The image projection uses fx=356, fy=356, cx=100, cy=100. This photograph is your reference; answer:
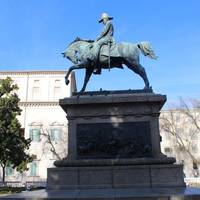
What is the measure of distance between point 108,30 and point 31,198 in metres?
8.46

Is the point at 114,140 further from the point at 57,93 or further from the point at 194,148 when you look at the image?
the point at 194,148

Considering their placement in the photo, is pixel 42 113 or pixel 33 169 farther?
pixel 42 113

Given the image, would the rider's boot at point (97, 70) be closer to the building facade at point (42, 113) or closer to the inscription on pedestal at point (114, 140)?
the inscription on pedestal at point (114, 140)

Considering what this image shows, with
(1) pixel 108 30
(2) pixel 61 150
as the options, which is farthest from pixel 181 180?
(2) pixel 61 150

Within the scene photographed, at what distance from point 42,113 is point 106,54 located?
49.2 meters

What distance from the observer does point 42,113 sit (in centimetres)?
6322

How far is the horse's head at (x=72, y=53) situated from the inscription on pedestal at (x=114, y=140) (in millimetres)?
3159

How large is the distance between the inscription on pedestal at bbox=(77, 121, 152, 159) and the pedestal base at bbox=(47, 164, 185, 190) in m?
0.69

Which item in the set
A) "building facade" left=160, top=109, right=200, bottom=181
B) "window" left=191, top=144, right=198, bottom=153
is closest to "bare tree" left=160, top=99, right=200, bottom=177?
"building facade" left=160, top=109, right=200, bottom=181

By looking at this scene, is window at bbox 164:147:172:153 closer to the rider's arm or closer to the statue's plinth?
the rider's arm

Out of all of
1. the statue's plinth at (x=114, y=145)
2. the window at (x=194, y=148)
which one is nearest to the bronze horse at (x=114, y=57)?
the statue's plinth at (x=114, y=145)

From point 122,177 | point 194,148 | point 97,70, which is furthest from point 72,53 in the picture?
point 194,148

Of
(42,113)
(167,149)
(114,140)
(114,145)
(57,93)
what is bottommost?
(114,145)

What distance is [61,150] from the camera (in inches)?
2288
